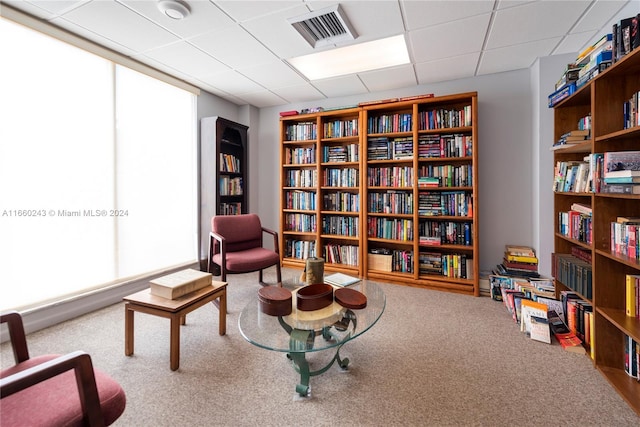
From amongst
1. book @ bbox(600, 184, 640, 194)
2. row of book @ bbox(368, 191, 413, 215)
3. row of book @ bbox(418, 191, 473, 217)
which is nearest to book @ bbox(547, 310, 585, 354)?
book @ bbox(600, 184, 640, 194)

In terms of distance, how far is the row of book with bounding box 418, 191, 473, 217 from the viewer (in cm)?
317

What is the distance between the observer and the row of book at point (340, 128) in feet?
12.2

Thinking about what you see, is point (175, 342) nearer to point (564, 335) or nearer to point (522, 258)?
point (564, 335)

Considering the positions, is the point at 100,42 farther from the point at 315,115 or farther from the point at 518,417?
the point at 518,417

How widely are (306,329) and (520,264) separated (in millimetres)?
2639

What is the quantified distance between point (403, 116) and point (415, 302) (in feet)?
7.07

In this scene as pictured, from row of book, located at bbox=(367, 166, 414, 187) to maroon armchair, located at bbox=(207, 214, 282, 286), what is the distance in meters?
1.44

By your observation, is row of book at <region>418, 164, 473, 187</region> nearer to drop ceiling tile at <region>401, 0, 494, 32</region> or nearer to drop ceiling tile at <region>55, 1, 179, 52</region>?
drop ceiling tile at <region>401, 0, 494, 32</region>

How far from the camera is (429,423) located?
136cm

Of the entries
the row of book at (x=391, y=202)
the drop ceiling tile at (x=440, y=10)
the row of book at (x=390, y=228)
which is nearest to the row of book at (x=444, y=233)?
the row of book at (x=390, y=228)

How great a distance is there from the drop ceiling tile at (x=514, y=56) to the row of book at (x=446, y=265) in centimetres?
211

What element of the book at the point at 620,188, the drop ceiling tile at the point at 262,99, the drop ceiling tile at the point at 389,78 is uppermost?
the drop ceiling tile at the point at 262,99

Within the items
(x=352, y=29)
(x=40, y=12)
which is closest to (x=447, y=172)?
(x=352, y=29)

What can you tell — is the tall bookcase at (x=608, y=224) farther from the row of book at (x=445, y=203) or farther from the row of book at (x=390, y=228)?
the row of book at (x=390, y=228)
